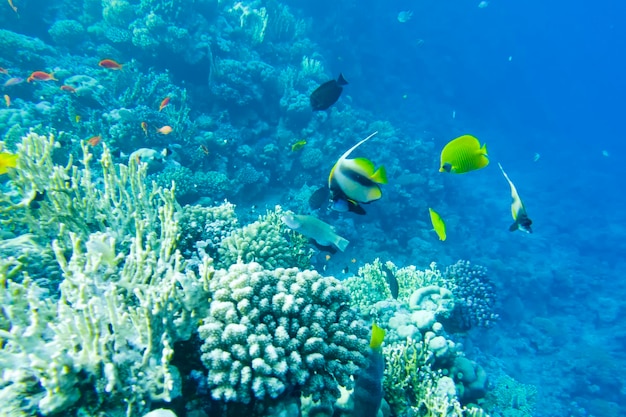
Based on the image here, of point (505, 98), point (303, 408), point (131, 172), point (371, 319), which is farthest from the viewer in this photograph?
point (505, 98)

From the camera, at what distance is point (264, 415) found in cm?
222

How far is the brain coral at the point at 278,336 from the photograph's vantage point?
2148 mm

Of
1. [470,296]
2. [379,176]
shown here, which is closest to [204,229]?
[379,176]

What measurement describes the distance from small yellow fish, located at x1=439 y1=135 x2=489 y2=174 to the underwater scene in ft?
0.09

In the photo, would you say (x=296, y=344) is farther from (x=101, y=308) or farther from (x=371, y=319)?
(x=371, y=319)

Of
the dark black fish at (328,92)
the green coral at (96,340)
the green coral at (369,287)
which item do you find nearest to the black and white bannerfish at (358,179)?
the green coral at (96,340)

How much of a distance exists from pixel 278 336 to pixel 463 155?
8.73 ft

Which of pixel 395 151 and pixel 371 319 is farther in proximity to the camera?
pixel 395 151

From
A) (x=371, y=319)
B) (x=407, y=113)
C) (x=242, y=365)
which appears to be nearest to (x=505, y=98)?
(x=407, y=113)

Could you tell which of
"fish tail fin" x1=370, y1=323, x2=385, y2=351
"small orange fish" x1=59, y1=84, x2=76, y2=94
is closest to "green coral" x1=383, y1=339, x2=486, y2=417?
"fish tail fin" x1=370, y1=323, x2=385, y2=351

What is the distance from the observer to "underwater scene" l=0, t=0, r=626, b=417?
2176mm

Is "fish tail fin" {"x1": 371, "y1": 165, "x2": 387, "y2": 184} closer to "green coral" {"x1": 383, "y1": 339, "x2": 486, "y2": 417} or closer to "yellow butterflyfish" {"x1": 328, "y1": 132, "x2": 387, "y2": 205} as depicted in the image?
"yellow butterflyfish" {"x1": 328, "y1": 132, "x2": 387, "y2": 205}

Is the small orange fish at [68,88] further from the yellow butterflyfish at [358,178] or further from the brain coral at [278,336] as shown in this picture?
the yellow butterflyfish at [358,178]

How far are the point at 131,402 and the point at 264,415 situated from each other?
2.81 feet
